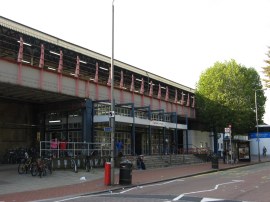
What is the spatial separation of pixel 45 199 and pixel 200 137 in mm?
47440

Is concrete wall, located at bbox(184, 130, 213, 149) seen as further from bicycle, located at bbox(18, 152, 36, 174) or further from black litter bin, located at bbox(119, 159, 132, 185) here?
black litter bin, located at bbox(119, 159, 132, 185)

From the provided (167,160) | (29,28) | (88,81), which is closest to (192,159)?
(167,160)

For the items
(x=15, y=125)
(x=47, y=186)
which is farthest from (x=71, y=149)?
(x=47, y=186)

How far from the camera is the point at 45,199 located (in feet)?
45.4

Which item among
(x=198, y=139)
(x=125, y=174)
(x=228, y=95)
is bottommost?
(x=125, y=174)

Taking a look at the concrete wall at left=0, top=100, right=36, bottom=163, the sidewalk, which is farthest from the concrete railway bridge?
the sidewalk

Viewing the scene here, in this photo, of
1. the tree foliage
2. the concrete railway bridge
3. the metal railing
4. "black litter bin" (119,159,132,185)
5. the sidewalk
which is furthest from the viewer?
the tree foliage

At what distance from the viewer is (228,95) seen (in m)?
45.6

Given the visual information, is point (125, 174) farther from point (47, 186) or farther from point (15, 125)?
point (15, 125)

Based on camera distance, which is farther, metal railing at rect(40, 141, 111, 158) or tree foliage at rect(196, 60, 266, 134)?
tree foliage at rect(196, 60, 266, 134)

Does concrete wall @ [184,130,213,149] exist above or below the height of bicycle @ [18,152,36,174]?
above

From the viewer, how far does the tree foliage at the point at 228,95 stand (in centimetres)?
4534

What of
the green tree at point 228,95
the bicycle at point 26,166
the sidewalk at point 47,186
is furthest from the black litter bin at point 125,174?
the green tree at point 228,95

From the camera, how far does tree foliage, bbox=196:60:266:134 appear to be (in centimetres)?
4534
